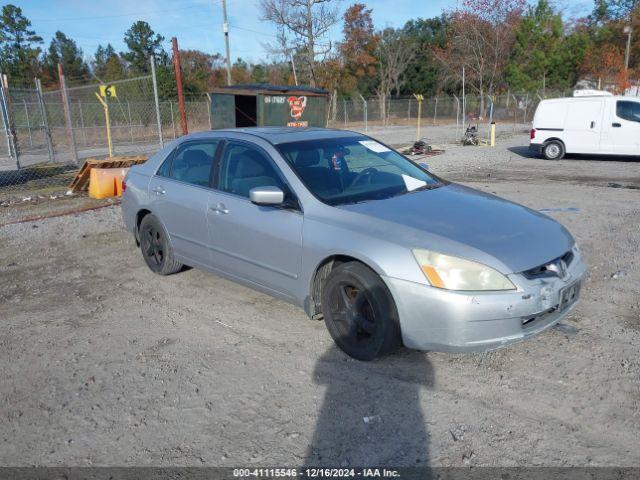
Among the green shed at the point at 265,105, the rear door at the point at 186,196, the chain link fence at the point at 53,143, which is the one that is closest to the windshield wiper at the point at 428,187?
the rear door at the point at 186,196

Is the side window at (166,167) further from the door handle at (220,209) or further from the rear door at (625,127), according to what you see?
the rear door at (625,127)

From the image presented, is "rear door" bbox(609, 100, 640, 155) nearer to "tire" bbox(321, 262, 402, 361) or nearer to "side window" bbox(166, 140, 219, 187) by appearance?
"side window" bbox(166, 140, 219, 187)

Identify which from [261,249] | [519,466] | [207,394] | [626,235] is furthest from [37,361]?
[626,235]

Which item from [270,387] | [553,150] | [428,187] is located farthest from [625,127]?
[270,387]

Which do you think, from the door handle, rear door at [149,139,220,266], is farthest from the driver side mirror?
rear door at [149,139,220,266]

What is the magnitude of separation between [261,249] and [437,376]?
1644 millimetres

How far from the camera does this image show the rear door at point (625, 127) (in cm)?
1424

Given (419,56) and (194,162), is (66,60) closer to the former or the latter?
(419,56)

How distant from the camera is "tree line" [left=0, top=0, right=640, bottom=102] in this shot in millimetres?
40031

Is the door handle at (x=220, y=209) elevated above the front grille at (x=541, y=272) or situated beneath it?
elevated above

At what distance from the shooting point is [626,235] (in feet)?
22.2

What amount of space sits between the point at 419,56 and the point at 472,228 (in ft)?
197

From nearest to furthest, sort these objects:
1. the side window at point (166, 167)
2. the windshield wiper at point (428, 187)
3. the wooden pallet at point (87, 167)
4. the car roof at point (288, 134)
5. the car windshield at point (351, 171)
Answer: the car windshield at point (351, 171) < the windshield wiper at point (428, 187) < the car roof at point (288, 134) < the side window at point (166, 167) < the wooden pallet at point (87, 167)

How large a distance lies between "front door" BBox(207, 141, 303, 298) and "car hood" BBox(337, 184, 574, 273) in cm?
53
